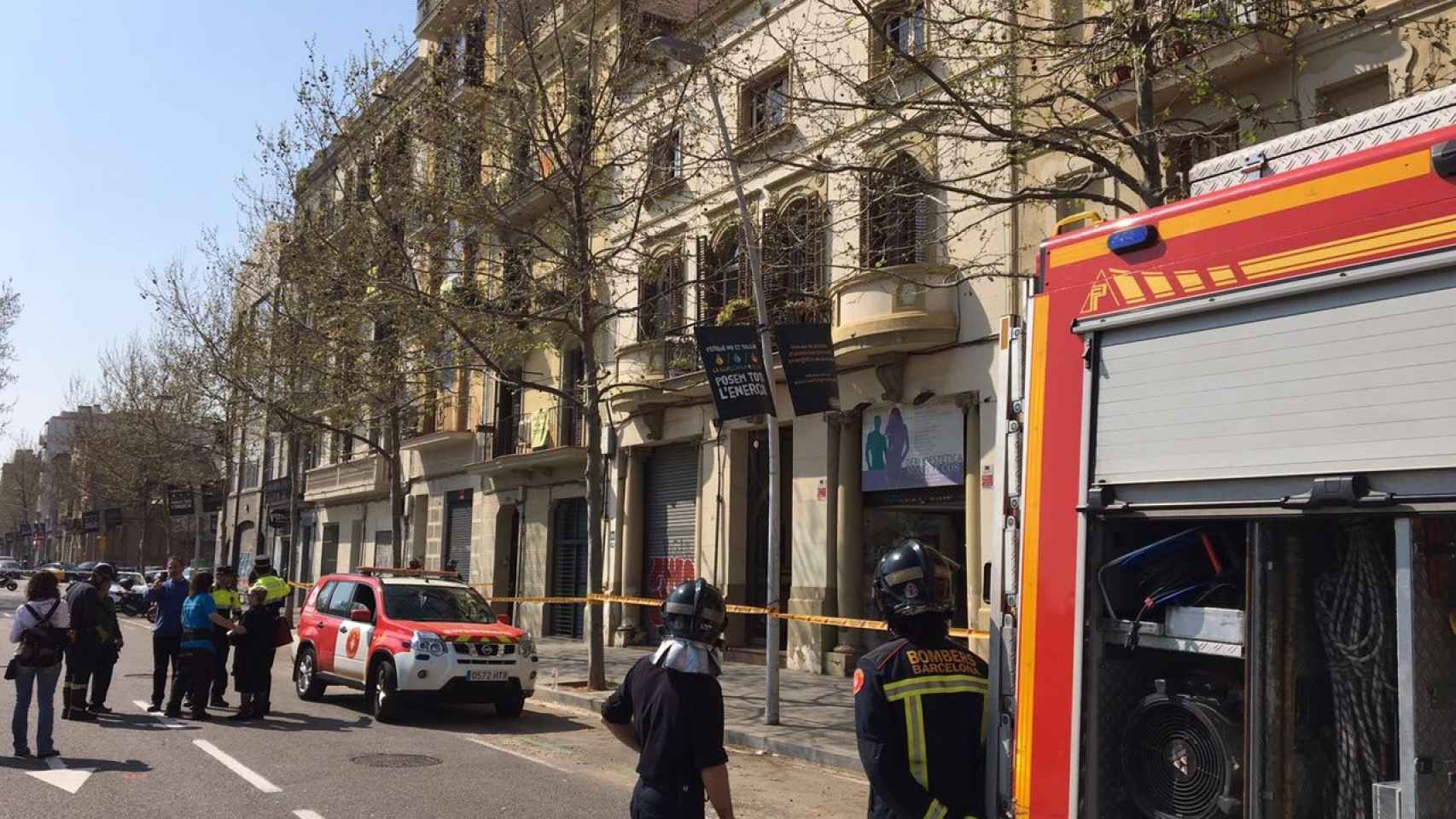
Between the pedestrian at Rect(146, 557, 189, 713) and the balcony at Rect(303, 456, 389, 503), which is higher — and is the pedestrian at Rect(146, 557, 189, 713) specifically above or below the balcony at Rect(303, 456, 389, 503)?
below

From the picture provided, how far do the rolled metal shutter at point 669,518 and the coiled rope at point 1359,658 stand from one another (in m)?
18.2

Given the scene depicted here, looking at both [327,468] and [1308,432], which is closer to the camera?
[1308,432]

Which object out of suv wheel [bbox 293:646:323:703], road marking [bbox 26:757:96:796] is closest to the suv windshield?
suv wheel [bbox 293:646:323:703]

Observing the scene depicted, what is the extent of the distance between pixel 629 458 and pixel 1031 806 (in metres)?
19.9

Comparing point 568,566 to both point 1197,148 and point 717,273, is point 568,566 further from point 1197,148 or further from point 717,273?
point 1197,148

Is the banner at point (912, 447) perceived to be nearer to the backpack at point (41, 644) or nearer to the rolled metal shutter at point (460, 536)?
the backpack at point (41, 644)

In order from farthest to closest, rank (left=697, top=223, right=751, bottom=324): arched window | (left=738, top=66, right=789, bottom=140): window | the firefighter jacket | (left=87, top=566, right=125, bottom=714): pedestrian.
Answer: (left=697, top=223, right=751, bottom=324): arched window
(left=738, top=66, right=789, bottom=140): window
(left=87, top=566, right=125, bottom=714): pedestrian
the firefighter jacket

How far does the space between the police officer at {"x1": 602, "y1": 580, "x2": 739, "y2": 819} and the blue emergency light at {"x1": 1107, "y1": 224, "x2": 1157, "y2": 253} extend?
6.11ft

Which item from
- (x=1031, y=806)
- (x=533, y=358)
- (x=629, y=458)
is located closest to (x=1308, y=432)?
(x=1031, y=806)

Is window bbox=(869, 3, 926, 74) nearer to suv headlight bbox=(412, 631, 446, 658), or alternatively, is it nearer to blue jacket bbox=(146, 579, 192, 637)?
suv headlight bbox=(412, 631, 446, 658)

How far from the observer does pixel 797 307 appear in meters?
18.5

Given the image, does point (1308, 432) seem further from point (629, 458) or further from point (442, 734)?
point (629, 458)

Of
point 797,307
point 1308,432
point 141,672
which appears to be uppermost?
point 797,307

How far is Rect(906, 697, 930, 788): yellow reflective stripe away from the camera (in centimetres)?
351
